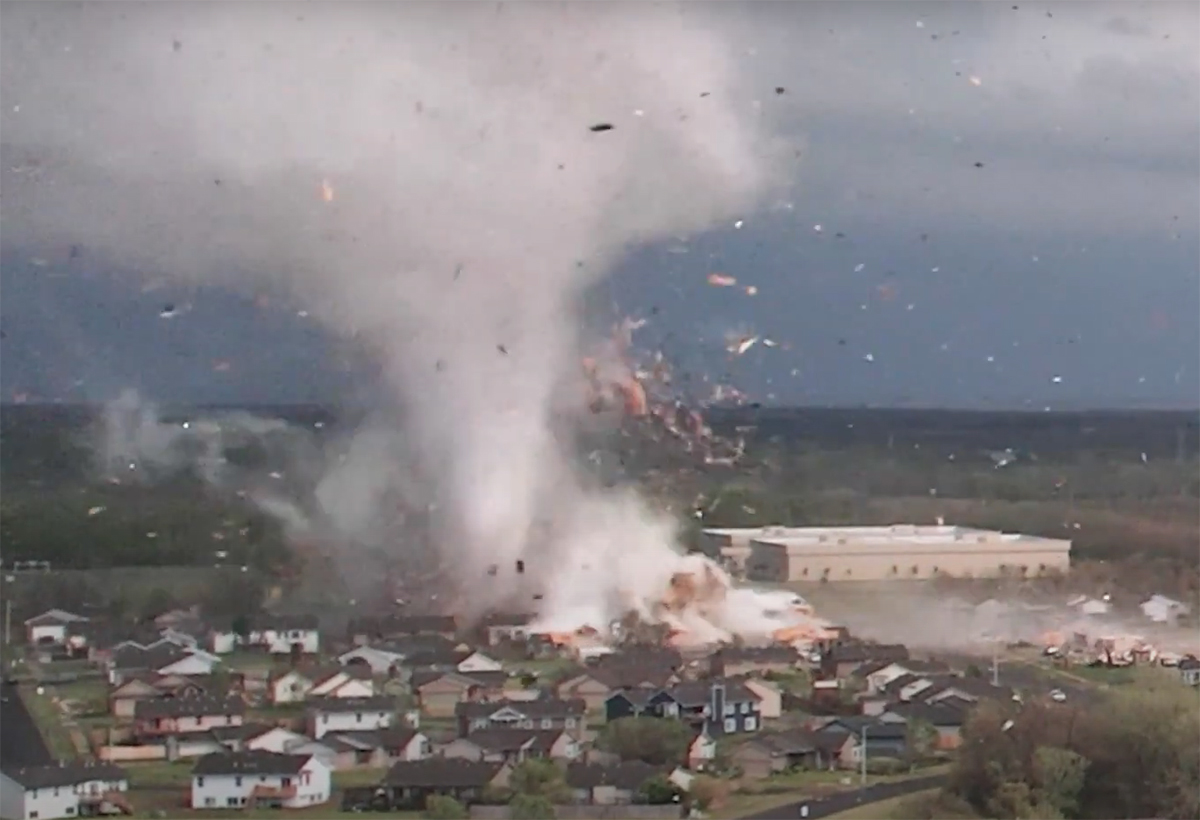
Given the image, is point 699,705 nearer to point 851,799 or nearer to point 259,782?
point 851,799

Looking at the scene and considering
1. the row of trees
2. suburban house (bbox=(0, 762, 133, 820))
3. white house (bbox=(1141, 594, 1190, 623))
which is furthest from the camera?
white house (bbox=(1141, 594, 1190, 623))

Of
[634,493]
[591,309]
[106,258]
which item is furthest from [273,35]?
[634,493]

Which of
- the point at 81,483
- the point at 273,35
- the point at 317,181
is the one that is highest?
the point at 273,35

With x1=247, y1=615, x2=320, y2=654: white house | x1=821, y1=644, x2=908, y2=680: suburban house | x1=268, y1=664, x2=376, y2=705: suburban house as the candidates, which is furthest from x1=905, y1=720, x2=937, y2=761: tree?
x1=247, y1=615, x2=320, y2=654: white house

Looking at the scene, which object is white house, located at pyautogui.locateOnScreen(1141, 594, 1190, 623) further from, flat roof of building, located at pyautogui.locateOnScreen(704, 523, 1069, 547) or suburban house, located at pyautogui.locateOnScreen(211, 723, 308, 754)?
suburban house, located at pyautogui.locateOnScreen(211, 723, 308, 754)

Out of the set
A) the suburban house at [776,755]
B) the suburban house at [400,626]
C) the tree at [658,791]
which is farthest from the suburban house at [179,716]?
the suburban house at [776,755]

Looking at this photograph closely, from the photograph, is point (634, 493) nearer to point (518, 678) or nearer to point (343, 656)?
point (518, 678)
